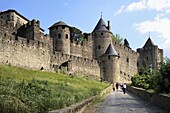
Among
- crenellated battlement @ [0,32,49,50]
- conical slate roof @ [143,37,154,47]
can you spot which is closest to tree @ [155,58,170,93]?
crenellated battlement @ [0,32,49,50]

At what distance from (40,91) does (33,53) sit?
86.8ft

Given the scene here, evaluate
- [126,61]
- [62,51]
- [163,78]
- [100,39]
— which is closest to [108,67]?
[100,39]

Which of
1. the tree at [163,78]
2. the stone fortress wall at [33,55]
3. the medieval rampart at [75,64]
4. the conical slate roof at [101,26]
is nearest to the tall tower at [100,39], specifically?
the conical slate roof at [101,26]

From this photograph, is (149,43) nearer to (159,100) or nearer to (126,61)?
(126,61)

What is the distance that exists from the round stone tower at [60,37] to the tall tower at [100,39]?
9.33m

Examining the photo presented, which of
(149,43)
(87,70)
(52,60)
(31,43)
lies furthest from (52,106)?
(149,43)

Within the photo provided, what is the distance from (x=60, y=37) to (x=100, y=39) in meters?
11.3

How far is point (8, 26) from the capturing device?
132 ft

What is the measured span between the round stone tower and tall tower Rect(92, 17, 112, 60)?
9.33m

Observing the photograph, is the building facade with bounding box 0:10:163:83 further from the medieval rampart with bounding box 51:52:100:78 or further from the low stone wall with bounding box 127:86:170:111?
the low stone wall with bounding box 127:86:170:111

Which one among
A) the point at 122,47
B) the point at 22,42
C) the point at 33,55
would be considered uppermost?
the point at 122,47

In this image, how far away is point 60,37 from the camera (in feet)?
163

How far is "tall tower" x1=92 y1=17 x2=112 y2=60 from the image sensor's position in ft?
191

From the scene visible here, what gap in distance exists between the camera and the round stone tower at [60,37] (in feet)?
162
